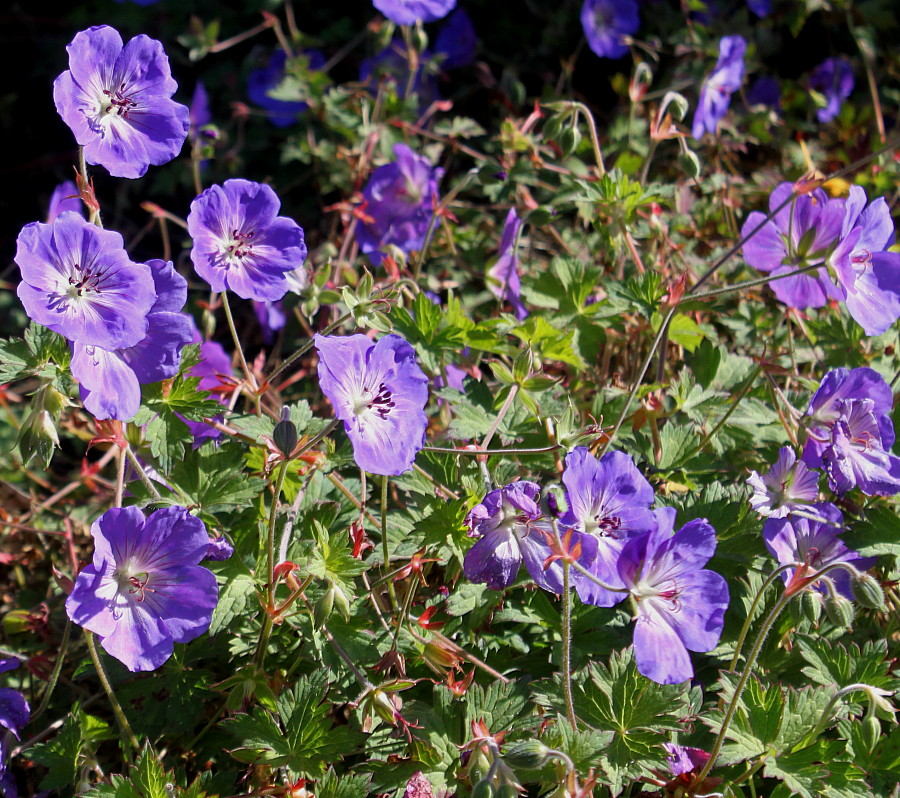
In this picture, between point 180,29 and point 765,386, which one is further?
point 180,29

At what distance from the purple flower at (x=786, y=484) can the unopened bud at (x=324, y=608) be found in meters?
0.83

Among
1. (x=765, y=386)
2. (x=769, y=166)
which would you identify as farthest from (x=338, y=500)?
(x=769, y=166)

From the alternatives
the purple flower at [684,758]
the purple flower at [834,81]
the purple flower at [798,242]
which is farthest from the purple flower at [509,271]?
the purple flower at [834,81]

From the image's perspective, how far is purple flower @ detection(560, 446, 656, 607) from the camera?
1520 millimetres

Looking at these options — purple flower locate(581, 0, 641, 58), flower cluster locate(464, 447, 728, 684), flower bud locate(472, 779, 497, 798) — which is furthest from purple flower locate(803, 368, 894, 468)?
purple flower locate(581, 0, 641, 58)

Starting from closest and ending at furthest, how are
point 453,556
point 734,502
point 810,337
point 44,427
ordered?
point 44,427 < point 453,556 < point 734,502 < point 810,337

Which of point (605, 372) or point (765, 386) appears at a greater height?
point (765, 386)

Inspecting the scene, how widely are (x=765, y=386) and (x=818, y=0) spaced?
77.3 inches

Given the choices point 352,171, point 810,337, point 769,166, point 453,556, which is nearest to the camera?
point 453,556

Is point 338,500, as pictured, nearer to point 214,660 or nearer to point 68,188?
point 214,660

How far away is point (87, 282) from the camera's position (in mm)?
1473

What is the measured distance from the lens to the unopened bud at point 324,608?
1456mm

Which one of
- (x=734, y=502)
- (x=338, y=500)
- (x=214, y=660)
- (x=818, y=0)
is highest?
(x=818, y=0)

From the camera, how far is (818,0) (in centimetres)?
327
